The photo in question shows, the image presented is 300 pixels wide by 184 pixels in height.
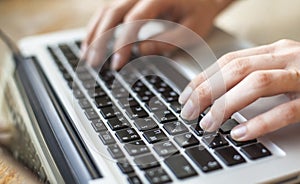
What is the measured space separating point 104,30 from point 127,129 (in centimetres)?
26

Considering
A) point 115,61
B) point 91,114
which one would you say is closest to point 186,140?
point 91,114

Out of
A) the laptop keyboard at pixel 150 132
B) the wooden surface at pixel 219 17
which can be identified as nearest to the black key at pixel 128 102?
the laptop keyboard at pixel 150 132

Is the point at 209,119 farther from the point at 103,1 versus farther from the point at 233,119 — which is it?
the point at 103,1

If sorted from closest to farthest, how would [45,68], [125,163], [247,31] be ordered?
[125,163] → [45,68] → [247,31]

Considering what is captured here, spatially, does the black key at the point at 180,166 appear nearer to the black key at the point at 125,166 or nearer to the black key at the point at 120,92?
the black key at the point at 125,166

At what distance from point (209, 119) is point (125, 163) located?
10 cm

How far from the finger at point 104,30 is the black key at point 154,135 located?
22 centimetres

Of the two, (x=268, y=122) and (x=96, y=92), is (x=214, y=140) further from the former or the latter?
(x=96, y=92)

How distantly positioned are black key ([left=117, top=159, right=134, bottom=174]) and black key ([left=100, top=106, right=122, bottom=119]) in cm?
10

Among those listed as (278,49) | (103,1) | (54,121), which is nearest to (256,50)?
(278,49)

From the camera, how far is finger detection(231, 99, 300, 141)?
488 millimetres

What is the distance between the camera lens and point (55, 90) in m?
0.64

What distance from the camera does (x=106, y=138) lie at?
0.51 m

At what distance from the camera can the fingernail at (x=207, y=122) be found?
510 mm
